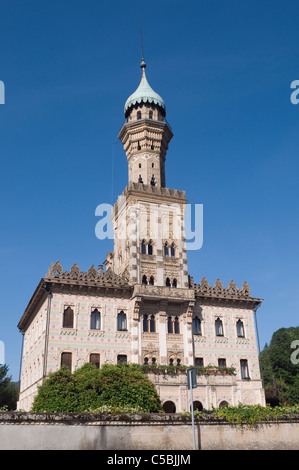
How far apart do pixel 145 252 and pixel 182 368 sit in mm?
11955

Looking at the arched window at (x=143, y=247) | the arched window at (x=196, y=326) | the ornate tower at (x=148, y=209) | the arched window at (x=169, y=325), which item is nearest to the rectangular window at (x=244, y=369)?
the arched window at (x=196, y=326)

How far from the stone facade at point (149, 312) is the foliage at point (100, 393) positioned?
27.1 ft

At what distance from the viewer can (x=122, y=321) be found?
41.9 m

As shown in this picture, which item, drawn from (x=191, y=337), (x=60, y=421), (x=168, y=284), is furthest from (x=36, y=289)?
(x=60, y=421)

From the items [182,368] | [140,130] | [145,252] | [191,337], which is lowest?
[182,368]

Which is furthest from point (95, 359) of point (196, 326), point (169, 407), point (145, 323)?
point (196, 326)

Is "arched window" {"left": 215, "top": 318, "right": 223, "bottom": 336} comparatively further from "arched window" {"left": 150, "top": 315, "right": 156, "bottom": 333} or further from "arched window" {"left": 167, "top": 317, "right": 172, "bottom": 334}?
"arched window" {"left": 150, "top": 315, "right": 156, "bottom": 333}

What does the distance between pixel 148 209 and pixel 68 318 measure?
1413 centimetres

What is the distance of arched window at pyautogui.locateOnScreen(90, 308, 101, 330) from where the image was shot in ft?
134

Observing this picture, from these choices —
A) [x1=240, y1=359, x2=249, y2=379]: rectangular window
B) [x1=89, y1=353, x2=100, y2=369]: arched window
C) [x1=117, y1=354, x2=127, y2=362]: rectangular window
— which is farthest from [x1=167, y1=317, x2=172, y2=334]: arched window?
[x1=240, y1=359, x2=249, y2=379]: rectangular window

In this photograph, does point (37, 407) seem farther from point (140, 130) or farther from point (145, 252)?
point (140, 130)

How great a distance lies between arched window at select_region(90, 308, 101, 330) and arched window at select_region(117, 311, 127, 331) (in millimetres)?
1821

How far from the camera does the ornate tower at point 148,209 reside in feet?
147

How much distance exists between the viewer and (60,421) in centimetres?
1564
